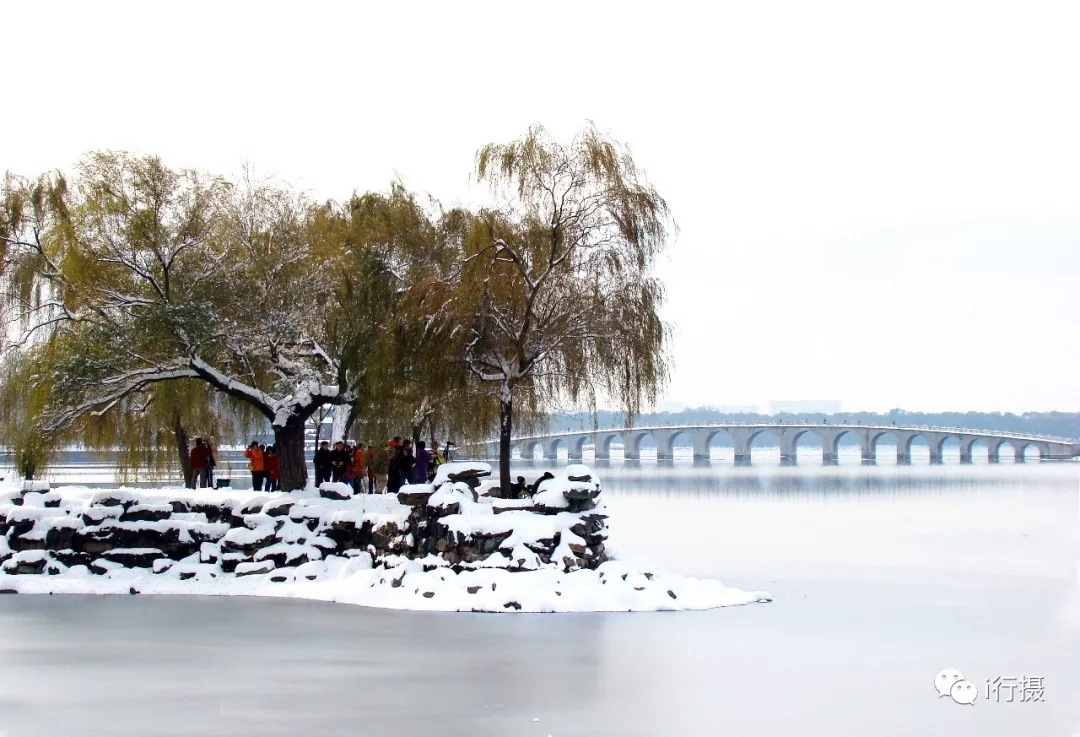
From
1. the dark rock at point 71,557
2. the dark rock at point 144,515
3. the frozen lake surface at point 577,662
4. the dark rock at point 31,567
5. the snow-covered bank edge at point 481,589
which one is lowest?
the frozen lake surface at point 577,662

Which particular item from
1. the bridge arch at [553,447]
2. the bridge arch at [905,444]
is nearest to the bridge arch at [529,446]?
the bridge arch at [553,447]

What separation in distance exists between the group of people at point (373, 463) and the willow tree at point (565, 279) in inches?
88.0

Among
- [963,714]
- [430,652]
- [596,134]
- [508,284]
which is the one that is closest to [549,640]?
[430,652]

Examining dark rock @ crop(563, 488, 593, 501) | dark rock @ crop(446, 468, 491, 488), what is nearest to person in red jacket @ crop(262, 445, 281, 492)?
dark rock @ crop(446, 468, 491, 488)

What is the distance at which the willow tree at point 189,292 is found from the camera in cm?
2195

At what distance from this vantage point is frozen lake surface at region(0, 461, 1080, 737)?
35.0 ft

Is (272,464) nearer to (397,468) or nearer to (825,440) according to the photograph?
(397,468)

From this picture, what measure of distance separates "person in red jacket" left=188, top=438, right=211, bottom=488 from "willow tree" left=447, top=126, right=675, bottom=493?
6.26 m

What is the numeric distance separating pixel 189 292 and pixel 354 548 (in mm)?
5275

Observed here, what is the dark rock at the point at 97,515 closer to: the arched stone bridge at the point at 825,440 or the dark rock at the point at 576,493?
the dark rock at the point at 576,493

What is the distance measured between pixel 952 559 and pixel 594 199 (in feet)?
33.7

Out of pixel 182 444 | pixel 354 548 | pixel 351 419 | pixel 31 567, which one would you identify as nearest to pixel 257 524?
pixel 354 548

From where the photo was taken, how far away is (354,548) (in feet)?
67.7

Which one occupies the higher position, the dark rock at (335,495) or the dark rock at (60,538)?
the dark rock at (335,495)
